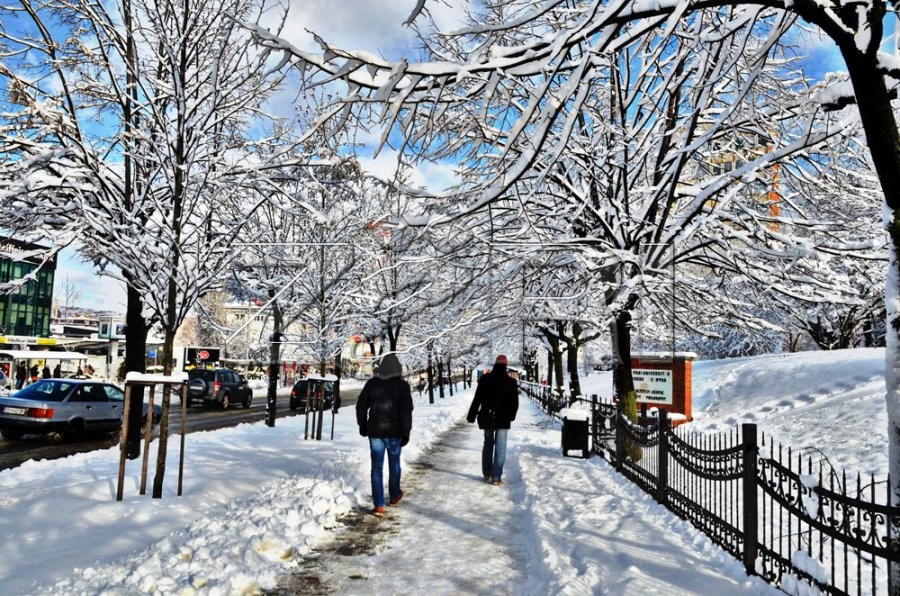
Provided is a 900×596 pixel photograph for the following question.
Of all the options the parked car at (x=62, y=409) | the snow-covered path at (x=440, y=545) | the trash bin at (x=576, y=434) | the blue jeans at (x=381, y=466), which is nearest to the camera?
the snow-covered path at (x=440, y=545)

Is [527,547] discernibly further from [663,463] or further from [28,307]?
[28,307]

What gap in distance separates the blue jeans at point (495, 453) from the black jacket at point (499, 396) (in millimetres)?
147

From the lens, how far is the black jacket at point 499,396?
29.9 ft

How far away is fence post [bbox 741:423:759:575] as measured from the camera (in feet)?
15.5

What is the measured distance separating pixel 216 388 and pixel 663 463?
23.6 m

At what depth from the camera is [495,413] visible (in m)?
9.12

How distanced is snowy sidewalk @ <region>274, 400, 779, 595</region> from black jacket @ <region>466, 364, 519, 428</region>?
97cm

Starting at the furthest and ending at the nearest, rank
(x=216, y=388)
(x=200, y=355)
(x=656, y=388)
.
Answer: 1. (x=200, y=355)
2. (x=216, y=388)
3. (x=656, y=388)

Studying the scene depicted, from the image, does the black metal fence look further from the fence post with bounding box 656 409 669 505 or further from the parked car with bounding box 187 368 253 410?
the parked car with bounding box 187 368 253 410

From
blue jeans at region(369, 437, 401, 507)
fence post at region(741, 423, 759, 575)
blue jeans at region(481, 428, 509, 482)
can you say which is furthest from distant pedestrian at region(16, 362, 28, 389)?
fence post at region(741, 423, 759, 575)

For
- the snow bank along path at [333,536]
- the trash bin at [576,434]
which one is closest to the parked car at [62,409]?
the snow bank along path at [333,536]

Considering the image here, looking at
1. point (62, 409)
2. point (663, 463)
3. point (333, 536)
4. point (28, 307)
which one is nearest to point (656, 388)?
point (663, 463)

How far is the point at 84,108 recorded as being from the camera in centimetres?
954

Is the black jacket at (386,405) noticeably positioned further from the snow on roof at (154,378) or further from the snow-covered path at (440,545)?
the snow on roof at (154,378)
